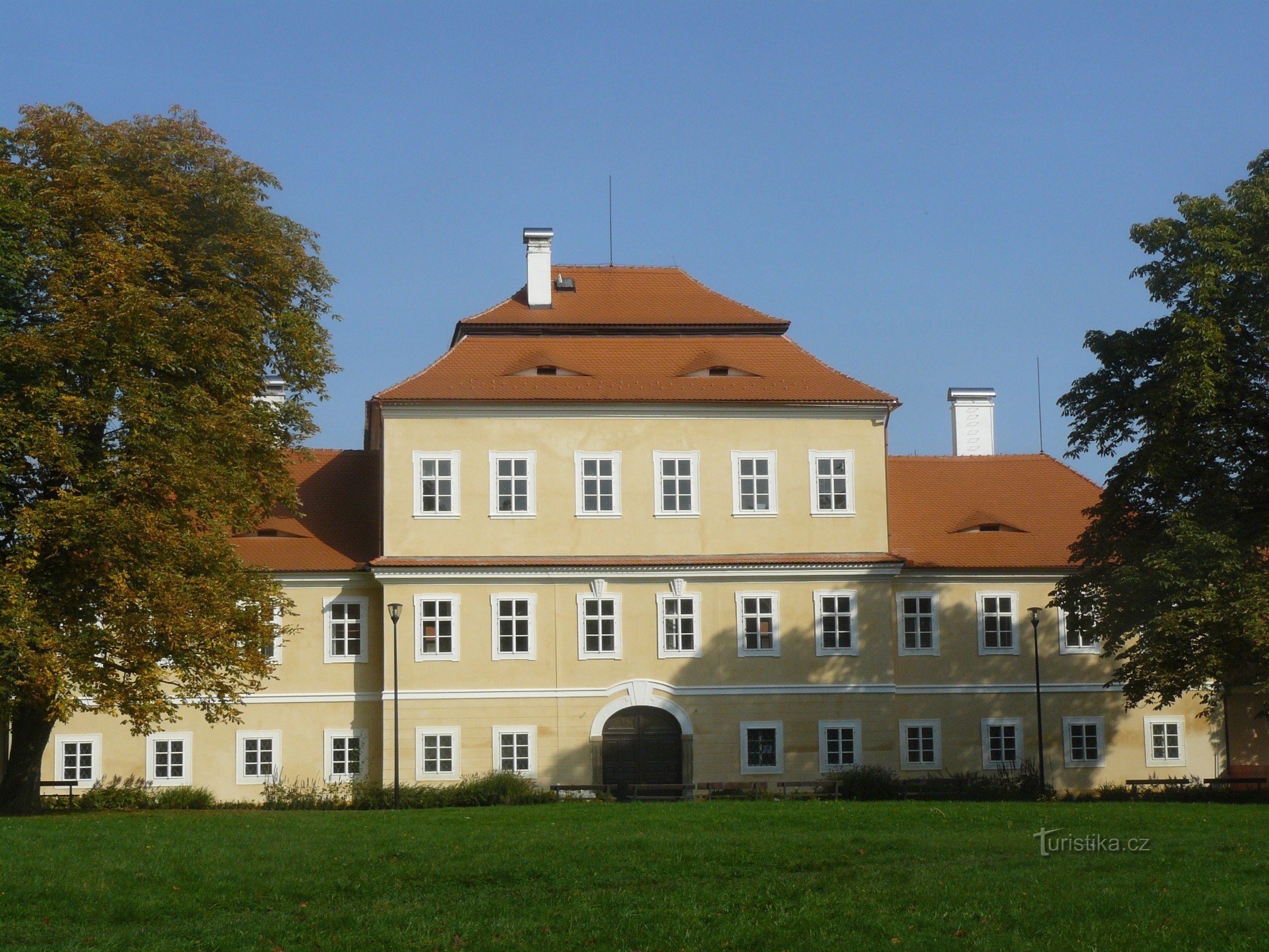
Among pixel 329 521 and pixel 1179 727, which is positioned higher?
pixel 329 521

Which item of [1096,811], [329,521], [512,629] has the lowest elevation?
[1096,811]

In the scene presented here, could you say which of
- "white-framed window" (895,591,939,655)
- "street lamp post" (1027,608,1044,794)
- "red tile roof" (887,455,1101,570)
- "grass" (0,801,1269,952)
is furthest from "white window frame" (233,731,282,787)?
"street lamp post" (1027,608,1044,794)

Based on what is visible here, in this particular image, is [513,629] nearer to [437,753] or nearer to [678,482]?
[437,753]

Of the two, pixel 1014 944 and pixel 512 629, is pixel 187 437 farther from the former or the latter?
pixel 1014 944

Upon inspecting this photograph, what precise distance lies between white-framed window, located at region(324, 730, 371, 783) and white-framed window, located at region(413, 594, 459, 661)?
253 cm

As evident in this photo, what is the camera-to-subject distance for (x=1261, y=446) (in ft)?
92.2

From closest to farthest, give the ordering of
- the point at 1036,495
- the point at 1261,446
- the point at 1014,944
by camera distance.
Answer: the point at 1014,944 → the point at 1261,446 → the point at 1036,495

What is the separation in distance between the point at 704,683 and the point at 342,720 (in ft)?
28.2

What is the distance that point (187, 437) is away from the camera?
83.8 feet

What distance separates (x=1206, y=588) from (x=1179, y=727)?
1179 centimetres

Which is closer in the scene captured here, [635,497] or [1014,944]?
[1014,944]

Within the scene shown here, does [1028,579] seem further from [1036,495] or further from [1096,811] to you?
[1096,811]

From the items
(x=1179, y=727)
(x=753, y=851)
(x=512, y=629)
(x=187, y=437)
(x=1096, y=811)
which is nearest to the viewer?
(x=753, y=851)

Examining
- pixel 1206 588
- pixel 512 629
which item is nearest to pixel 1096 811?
pixel 1206 588
